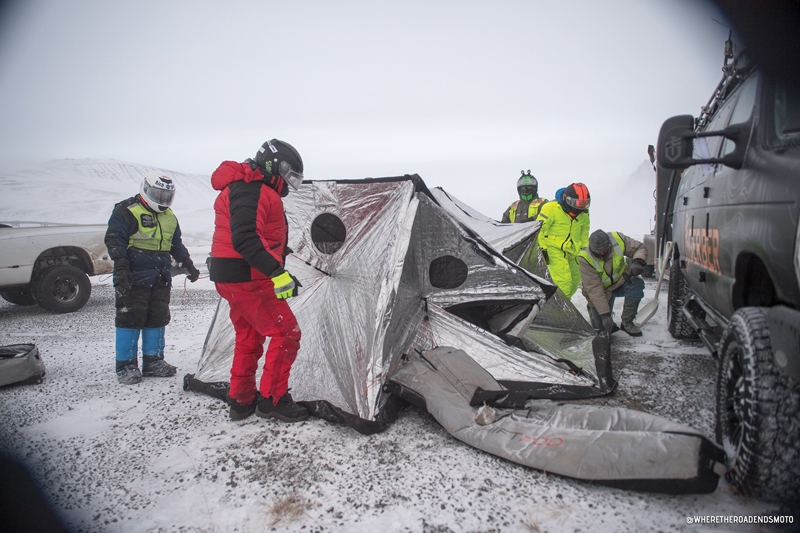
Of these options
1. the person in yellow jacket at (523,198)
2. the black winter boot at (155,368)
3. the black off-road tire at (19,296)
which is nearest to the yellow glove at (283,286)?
the black winter boot at (155,368)

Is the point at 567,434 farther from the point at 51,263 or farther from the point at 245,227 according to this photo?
the point at 51,263

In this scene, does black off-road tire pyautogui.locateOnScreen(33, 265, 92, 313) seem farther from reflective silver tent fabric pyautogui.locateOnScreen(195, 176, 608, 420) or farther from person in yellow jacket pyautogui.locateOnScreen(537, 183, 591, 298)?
person in yellow jacket pyautogui.locateOnScreen(537, 183, 591, 298)

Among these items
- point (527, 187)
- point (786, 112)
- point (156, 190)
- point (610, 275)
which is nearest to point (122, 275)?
point (156, 190)

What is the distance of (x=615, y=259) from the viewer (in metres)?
4.63

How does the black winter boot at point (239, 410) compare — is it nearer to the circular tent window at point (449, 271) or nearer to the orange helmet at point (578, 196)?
the circular tent window at point (449, 271)

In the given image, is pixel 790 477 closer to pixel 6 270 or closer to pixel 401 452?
pixel 401 452

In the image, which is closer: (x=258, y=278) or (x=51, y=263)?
(x=258, y=278)

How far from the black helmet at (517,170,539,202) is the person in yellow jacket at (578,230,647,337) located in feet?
9.83

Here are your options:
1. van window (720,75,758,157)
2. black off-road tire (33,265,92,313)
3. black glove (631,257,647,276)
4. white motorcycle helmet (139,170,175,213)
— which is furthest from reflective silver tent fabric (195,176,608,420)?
black off-road tire (33,265,92,313)

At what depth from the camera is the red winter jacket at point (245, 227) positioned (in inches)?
102

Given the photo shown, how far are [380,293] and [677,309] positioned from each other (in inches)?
131

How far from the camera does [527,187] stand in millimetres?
7719

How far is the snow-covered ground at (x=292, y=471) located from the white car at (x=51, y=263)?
3.75 metres

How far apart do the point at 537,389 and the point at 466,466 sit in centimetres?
99
